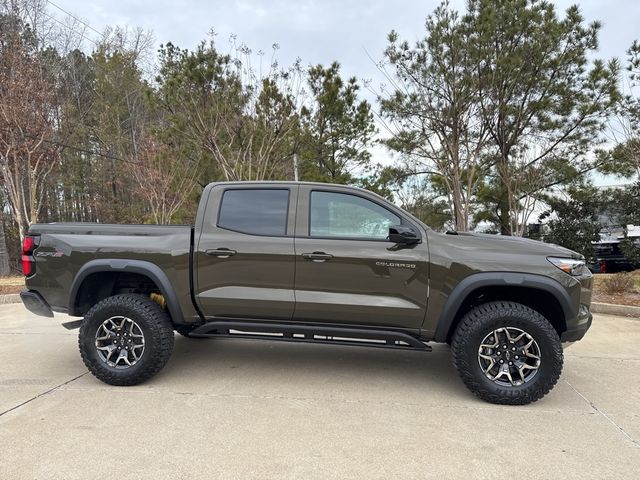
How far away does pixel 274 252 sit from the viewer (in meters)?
3.88

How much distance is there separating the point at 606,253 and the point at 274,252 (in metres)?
13.6

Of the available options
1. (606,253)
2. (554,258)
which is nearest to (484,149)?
(606,253)

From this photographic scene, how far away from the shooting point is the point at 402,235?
3713mm

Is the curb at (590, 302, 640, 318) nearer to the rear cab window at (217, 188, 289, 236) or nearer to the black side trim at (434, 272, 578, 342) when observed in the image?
the black side trim at (434, 272, 578, 342)

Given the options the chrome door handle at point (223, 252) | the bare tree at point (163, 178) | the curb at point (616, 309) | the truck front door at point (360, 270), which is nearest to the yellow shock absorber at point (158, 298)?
the chrome door handle at point (223, 252)

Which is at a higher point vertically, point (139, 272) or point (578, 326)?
point (139, 272)

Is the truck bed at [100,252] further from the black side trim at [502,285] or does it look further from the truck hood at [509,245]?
the truck hood at [509,245]

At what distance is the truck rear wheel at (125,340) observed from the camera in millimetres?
3936

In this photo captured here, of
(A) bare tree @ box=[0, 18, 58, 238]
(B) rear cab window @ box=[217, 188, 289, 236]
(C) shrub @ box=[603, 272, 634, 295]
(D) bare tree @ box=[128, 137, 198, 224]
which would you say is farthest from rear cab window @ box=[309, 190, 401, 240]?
(D) bare tree @ box=[128, 137, 198, 224]

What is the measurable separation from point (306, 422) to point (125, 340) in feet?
6.07

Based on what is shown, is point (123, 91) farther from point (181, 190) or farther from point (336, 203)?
point (336, 203)

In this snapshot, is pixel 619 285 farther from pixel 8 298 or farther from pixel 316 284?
pixel 8 298

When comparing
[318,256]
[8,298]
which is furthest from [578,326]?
[8,298]

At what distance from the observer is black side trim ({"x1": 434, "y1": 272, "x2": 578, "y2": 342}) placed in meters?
3.61
